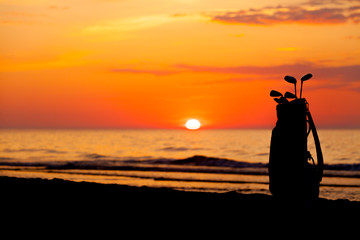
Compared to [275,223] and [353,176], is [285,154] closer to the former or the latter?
[275,223]

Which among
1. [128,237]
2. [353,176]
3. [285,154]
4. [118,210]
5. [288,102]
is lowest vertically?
[128,237]

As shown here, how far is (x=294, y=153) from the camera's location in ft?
26.6

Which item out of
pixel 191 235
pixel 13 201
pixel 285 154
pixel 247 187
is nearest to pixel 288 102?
pixel 285 154

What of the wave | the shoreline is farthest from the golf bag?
the wave

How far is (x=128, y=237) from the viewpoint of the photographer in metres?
7.94

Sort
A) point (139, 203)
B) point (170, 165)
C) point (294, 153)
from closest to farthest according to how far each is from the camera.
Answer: point (294, 153) < point (139, 203) < point (170, 165)

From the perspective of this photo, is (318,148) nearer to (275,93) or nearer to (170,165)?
(275,93)

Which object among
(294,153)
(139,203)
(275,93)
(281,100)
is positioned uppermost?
(275,93)

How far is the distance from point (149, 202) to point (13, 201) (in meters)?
2.70

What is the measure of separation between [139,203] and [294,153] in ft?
13.2

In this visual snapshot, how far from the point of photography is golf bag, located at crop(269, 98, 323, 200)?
26.5 feet

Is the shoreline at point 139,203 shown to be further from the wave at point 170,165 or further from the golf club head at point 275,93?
the wave at point 170,165

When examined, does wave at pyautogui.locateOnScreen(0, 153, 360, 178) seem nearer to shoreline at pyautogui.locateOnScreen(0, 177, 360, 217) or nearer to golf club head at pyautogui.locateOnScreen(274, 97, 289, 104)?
shoreline at pyautogui.locateOnScreen(0, 177, 360, 217)

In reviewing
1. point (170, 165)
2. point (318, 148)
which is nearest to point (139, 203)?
point (318, 148)
